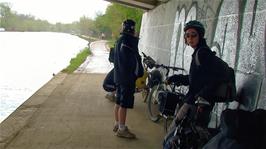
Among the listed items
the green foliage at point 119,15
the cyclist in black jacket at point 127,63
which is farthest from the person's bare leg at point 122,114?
the green foliage at point 119,15

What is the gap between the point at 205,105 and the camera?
4656 mm

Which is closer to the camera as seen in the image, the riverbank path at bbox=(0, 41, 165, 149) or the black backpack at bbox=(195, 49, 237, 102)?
the black backpack at bbox=(195, 49, 237, 102)

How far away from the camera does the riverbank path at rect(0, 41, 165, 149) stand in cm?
616

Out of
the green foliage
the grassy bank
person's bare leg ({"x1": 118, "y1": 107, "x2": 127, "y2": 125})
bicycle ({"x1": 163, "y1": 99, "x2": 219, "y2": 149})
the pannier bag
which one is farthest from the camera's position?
the green foliage

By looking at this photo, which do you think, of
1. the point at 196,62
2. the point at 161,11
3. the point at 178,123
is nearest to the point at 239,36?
the point at 196,62

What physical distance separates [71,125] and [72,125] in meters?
0.02

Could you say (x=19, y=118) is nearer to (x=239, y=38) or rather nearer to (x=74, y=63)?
(x=239, y=38)

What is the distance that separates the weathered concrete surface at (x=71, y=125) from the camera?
6.16 metres

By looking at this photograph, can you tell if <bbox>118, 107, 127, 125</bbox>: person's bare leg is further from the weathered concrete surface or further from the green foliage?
the green foliage

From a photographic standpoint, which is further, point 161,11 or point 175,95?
point 161,11

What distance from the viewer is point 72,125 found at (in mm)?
7305

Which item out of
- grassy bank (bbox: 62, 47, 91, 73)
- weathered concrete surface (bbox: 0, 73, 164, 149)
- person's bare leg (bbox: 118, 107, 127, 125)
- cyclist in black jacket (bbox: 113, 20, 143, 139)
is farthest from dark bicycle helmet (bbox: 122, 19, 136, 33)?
grassy bank (bbox: 62, 47, 91, 73)

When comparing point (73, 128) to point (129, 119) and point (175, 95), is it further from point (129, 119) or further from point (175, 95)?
point (175, 95)

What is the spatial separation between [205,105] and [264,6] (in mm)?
1319
